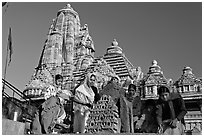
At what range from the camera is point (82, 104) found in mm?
5730

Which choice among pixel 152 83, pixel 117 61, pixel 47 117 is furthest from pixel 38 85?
pixel 47 117

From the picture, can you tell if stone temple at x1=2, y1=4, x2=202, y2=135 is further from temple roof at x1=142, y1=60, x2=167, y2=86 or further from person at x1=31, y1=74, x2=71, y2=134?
person at x1=31, y1=74, x2=71, y2=134

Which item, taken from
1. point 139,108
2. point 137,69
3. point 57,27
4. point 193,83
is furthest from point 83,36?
point 139,108

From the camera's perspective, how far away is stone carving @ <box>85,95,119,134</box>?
17.3 ft

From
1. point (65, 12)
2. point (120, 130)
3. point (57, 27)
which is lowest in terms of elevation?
point (120, 130)

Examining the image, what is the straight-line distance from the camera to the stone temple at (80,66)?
23.1 meters

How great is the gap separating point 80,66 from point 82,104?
26243 millimetres

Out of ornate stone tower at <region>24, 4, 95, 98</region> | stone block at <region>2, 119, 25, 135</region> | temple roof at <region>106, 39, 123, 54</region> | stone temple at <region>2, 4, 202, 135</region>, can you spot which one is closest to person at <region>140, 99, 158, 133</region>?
stone block at <region>2, 119, 25, 135</region>

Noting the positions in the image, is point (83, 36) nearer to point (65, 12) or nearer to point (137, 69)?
point (65, 12)

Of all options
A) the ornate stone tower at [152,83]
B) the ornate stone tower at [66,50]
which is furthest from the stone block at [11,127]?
the ornate stone tower at [66,50]

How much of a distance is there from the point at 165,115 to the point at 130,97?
865 mm

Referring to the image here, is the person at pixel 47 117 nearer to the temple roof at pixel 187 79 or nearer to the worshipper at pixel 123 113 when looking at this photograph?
the worshipper at pixel 123 113

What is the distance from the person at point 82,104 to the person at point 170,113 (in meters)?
1.52

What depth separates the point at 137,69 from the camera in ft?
115
